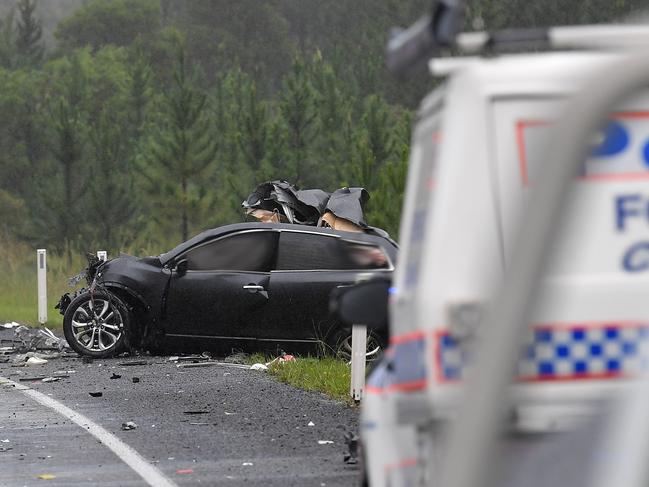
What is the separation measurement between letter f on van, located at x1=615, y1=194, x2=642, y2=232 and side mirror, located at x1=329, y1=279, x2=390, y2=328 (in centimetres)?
179

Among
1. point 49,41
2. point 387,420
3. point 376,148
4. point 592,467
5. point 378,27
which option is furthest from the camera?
point 49,41

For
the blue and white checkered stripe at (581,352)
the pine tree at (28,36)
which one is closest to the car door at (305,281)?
the blue and white checkered stripe at (581,352)

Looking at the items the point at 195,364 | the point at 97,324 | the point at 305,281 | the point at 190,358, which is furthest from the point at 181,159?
the point at 195,364

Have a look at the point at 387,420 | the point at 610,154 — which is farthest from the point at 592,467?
the point at 387,420

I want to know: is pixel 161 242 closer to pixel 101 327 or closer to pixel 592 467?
pixel 101 327

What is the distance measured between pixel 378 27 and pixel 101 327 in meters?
65.4

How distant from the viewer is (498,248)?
3.74 m

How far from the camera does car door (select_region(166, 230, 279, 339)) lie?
1695 centimetres

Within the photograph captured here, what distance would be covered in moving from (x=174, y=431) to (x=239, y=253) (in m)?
6.29

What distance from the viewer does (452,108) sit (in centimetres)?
368

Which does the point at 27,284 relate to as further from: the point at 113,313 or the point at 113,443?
the point at 113,443

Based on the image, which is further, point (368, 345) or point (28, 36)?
point (28, 36)

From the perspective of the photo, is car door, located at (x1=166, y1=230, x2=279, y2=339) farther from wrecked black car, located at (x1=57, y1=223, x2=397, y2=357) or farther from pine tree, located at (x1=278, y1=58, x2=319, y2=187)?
pine tree, located at (x1=278, y1=58, x2=319, y2=187)

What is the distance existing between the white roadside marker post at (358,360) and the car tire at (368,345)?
3808 mm
